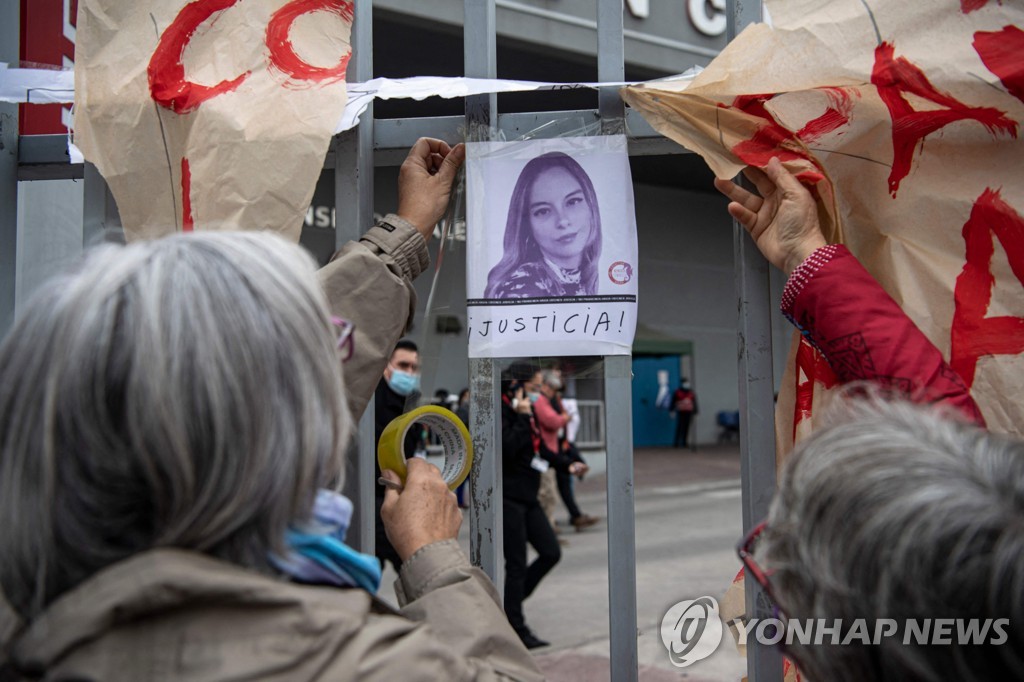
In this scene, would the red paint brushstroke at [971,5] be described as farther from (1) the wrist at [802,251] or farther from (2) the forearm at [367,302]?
(2) the forearm at [367,302]

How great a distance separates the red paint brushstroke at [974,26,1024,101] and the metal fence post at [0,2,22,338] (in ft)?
6.13

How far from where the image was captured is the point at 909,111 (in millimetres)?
1408

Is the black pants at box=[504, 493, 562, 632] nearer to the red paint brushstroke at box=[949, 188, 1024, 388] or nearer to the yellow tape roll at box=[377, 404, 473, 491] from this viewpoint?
the yellow tape roll at box=[377, 404, 473, 491]

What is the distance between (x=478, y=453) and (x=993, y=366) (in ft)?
2.97

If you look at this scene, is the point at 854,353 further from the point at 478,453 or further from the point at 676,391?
the point at 676,391

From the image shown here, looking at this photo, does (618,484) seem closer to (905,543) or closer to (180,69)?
(905,543)

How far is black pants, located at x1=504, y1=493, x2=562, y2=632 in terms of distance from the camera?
4457mm

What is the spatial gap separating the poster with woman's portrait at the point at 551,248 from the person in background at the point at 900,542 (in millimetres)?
629

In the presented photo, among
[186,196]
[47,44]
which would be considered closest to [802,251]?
[186,196]

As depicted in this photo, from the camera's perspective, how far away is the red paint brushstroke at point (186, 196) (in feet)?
5.32

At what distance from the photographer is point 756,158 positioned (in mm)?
1492

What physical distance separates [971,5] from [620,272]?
2.41 ft

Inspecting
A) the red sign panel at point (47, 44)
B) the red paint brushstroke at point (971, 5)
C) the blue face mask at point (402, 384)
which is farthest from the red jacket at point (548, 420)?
the red paint brushstroke at point (971, 5)
